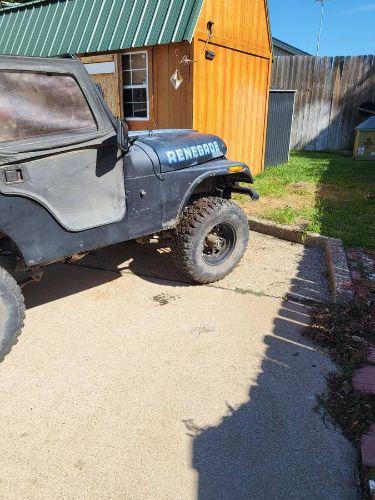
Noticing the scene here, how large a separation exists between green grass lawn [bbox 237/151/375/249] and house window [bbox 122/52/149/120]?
255 cm

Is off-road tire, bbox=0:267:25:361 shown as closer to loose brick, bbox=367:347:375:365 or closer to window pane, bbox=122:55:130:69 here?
loose brick, bbox=367:347:375:365

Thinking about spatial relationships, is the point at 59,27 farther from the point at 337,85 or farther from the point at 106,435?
the point at 337,85

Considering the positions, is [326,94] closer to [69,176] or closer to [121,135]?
[121,135]

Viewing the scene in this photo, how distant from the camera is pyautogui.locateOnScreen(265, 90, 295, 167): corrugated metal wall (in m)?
9.64

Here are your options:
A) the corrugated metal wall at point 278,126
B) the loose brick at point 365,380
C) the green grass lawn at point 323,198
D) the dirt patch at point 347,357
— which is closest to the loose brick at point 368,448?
the dirt patch at point 347,357

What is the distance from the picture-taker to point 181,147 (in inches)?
150

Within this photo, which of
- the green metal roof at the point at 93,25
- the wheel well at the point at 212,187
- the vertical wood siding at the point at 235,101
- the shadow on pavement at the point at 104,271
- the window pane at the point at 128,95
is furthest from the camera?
the window pane at the point at 128,95

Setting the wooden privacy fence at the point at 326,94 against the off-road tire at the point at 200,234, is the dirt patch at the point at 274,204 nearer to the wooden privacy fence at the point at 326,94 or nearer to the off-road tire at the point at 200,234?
the off-road tire at the point at 200,234

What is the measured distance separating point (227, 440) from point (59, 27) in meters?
8.40

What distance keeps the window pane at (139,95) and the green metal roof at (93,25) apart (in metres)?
0.84

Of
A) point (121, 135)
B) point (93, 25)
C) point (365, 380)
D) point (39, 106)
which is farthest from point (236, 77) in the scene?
point (365, 380)

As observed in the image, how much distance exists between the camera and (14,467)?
2.17 metres

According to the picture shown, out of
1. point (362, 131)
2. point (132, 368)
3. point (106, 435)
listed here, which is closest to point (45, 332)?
Answer: point (132, 368)

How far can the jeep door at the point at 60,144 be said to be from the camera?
2.73 metres
